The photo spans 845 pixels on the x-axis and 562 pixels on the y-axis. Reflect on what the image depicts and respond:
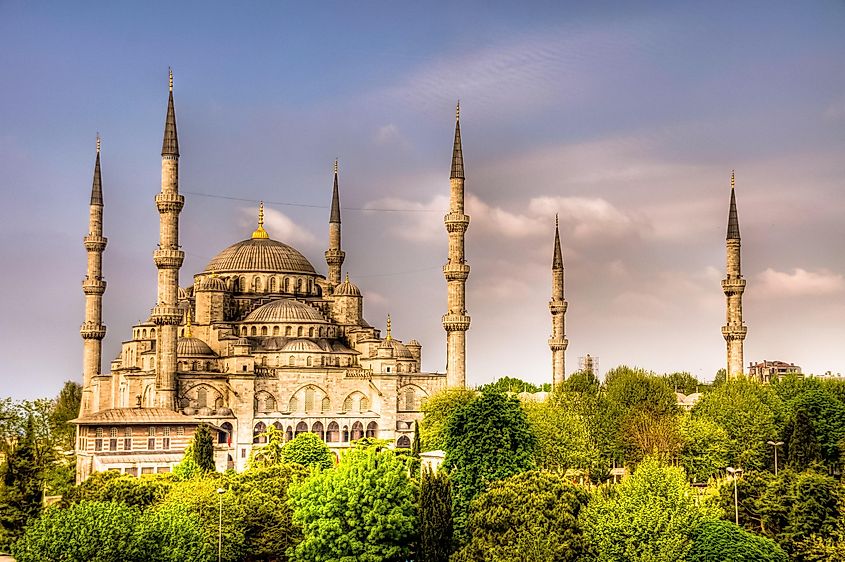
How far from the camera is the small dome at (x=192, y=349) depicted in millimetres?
66250

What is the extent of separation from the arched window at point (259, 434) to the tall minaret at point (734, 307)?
74.7 feet

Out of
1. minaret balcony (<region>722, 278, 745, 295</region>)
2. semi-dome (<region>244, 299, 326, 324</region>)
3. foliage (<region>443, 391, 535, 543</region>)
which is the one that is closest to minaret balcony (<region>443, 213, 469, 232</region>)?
semi-dome (<region>244, 299, 326, 324</region>)

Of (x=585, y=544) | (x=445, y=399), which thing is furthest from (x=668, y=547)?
(x=445, y=399)

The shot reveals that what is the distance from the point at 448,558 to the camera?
3481cm

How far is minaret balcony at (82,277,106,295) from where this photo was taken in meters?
69.8

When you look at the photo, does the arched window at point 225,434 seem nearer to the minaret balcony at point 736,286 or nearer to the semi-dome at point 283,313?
the semi-dome at point 283,313

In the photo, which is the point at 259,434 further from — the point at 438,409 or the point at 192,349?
the point at 438,409

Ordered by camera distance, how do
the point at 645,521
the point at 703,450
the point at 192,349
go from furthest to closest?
1. the point at 192,349
2. the point at 703,450
3. the point at 645,521

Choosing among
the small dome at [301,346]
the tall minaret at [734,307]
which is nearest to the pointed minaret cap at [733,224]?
the tall minaret at [734,307]

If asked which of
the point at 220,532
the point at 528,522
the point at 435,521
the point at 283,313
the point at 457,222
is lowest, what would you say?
the point at 220,532

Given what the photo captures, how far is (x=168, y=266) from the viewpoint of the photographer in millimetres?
61656

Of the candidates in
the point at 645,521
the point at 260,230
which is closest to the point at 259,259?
the point at 260,230

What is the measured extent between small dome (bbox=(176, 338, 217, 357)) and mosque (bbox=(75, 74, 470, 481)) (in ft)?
0.26

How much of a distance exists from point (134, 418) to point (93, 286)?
16.7m
